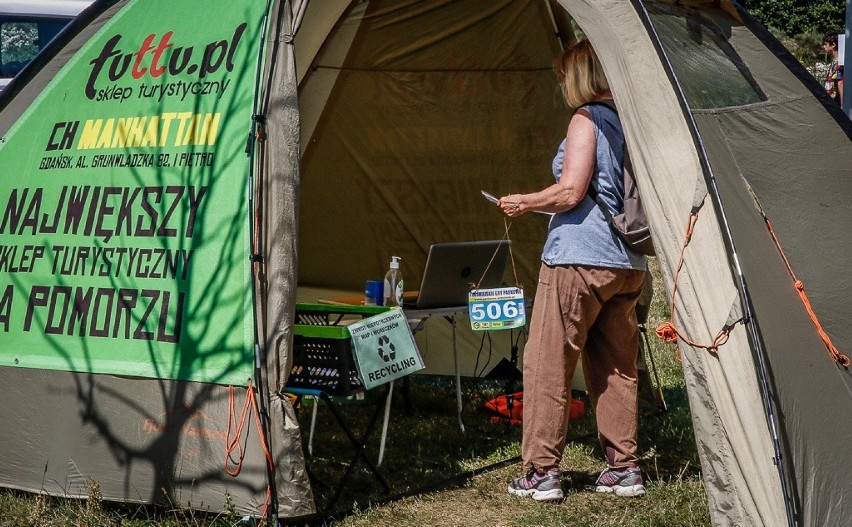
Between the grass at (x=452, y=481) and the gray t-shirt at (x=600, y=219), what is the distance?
1.00 metres

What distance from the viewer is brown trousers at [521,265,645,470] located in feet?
14.6

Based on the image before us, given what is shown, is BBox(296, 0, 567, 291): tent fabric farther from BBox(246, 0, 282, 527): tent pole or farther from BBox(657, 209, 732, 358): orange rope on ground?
BBox(657, 209, 732, 358): orange rope on ground

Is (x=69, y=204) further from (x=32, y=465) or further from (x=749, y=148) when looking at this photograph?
(x=749, y=148)

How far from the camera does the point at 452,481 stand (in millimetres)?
5090

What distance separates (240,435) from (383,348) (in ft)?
2.33

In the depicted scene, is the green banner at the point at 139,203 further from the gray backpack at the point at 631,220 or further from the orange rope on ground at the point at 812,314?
the orange rope on ground at the point at 812,314

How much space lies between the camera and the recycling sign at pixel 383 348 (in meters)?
4.44

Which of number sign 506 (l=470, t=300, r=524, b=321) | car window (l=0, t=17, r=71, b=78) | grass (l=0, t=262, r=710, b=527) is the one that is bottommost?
grass (l=0, t=262, r=710, b=527)

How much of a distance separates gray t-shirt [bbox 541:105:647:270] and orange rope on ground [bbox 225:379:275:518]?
130 centimetres

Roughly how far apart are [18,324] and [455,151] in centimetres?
305

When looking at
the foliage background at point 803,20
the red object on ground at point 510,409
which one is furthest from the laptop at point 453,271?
the foliage background at point 803,20

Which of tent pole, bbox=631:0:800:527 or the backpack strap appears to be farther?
the backpack strap

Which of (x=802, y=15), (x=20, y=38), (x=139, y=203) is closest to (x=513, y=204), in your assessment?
(x=139, y=203)

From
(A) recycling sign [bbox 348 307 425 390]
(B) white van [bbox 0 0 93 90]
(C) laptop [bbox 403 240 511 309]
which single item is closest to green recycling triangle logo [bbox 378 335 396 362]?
(A) recycling sign [bbox 348 307 425 390]
